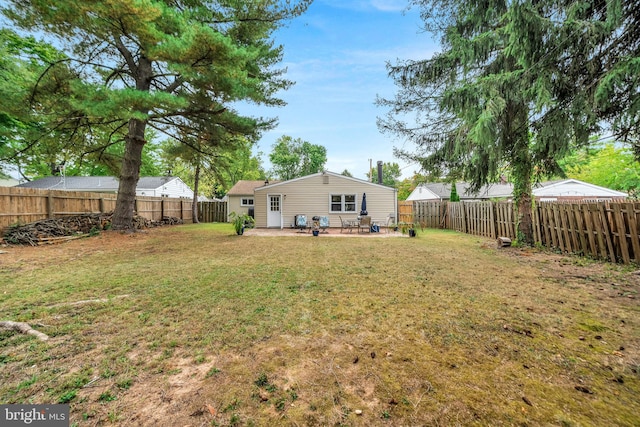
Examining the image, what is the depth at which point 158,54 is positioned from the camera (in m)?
6.69

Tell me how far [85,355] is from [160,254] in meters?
5.21

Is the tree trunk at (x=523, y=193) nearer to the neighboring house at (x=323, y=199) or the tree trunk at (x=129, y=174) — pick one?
the neighboring house at (x=323, y=199)

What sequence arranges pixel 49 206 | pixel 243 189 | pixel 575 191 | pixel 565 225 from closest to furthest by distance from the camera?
pixel 565 225
pixel 49 206
pixel 575 191
pixel 243 189

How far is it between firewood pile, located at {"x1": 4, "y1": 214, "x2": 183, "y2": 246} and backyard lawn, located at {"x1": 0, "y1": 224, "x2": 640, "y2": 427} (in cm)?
442

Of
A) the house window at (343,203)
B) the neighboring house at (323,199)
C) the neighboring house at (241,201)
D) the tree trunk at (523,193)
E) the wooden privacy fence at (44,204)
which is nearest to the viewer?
the tree trunk at (523,193)

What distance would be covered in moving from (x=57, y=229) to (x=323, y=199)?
11044 mm

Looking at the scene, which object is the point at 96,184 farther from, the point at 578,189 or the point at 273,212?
the point at 578,189

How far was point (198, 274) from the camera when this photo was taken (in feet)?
16.1

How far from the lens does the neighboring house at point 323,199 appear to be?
47.6 ft

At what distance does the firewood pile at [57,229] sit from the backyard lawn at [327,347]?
14.5ft

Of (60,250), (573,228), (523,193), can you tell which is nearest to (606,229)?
(573,228)

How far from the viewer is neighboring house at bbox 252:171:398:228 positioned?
1452 cm

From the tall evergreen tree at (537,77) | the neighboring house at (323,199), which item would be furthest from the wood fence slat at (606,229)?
the neighboring house at (323,199)

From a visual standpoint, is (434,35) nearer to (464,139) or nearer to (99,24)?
(464,139)
